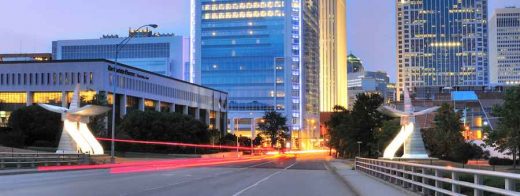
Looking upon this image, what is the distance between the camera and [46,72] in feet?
360

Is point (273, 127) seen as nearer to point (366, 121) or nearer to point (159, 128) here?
point (159, 128)

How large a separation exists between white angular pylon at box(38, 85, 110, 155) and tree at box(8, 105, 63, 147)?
35645 mm

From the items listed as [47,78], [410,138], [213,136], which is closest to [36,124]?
[47,78]

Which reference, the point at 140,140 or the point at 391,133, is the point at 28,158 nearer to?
the point at 391,133

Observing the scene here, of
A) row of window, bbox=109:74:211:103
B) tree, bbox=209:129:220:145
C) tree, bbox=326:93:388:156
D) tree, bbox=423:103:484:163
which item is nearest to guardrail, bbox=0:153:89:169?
tree, bbox=423:103:484:163

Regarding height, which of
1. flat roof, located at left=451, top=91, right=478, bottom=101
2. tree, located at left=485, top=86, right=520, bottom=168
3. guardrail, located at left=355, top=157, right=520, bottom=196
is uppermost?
flat roof, located at left=451, top=91, right=478, bottom=101

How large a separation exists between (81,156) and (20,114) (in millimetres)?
47806

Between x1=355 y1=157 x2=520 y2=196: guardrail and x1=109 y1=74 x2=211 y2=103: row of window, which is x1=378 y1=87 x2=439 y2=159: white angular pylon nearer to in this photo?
x1=355 y1=157 x2=520 y2=196: guardrail

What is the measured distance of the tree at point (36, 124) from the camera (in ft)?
280

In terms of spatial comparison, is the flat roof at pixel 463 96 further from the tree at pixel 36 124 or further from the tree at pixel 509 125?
the tree at pixel 509 125

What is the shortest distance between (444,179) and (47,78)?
341 ft

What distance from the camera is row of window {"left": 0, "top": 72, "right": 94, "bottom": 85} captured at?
107375mm

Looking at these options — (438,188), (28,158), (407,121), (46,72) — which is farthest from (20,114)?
(438,188)

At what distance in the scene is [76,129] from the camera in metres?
49.8
